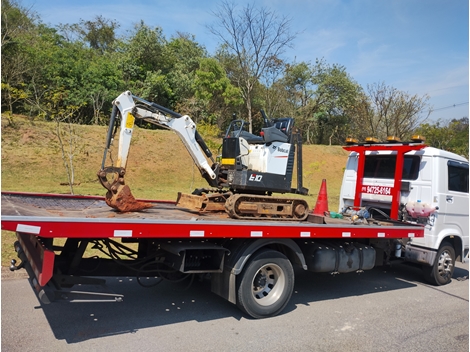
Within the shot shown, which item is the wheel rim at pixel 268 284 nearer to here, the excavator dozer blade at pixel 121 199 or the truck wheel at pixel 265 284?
the truck wheel at pixel 265 284

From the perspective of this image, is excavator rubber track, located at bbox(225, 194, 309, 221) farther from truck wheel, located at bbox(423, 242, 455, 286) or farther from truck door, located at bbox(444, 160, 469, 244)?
truck door, located at bbox(444, 160, 469, 244)

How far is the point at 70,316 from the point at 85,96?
23.8 meters

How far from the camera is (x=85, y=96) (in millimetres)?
26422

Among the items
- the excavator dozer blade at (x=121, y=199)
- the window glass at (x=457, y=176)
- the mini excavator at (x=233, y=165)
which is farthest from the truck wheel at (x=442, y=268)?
the excavator dozer blade at (x=121, y=199)

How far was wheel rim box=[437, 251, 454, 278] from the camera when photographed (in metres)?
7.64

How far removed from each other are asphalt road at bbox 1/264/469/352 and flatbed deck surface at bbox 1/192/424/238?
1132mm

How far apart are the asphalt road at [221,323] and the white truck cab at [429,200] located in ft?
2.82

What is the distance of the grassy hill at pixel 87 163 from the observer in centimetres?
1780

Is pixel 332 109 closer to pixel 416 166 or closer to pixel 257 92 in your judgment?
pixel 257 92

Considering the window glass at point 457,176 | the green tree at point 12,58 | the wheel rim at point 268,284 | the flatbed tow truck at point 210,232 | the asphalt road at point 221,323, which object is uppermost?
the green tree at point 12,58

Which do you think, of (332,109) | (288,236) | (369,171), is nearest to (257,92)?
(332,109)

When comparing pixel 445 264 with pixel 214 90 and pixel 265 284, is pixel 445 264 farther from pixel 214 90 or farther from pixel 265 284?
pixel 214 90

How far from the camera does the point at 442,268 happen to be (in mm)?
7672

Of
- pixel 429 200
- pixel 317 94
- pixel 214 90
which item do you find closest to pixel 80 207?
pixel 429 200
